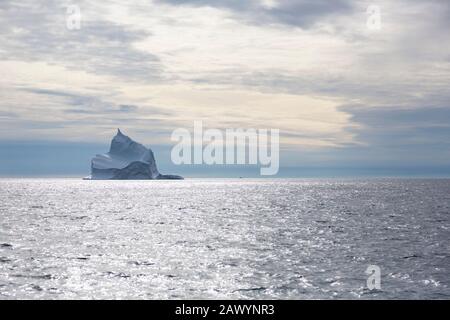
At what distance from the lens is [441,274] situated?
38.4 m

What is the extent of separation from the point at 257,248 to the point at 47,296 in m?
27.4

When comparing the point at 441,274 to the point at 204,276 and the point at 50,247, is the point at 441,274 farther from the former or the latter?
the point at 50,247

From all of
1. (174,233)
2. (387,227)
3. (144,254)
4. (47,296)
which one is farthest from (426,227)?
(47,296)

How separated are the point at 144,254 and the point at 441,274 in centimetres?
2778

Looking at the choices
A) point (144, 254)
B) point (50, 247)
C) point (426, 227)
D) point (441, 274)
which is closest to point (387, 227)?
point (426, 227)

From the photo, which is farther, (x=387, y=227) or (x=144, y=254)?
(x=387, y=227)
